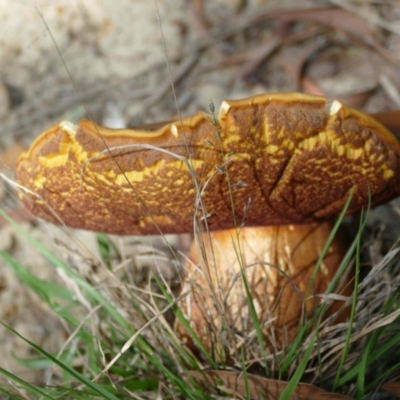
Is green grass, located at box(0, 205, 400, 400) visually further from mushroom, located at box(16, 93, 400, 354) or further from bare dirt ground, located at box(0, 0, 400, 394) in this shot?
bare dirt ground, located at box(0, 0, 400, 394)

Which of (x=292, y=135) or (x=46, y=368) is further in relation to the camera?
(x=46, y=368)

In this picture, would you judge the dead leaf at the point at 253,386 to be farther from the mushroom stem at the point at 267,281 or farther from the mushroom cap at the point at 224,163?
the mushroom cap at the point at 224,163

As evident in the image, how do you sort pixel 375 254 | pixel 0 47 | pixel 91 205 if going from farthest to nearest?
pixel 0 47, pixel 375 254, pixel 91 205

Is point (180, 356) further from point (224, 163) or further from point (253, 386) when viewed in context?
point (224, 163)

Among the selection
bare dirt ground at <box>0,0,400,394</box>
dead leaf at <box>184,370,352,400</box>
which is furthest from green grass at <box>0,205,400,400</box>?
bare dirt ground at <box>0,0,400,394</box>

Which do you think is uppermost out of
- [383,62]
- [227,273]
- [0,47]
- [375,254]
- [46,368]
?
[383,62]

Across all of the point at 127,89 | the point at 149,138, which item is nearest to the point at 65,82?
the point at 127,89

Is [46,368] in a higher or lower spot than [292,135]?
lower

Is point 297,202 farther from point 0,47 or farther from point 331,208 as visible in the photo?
point 0,47
